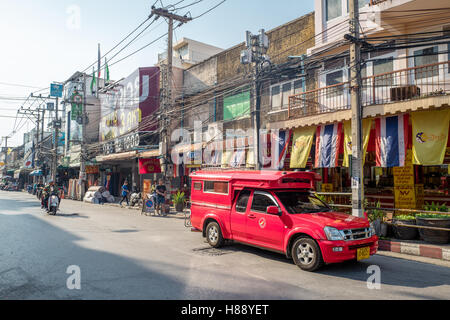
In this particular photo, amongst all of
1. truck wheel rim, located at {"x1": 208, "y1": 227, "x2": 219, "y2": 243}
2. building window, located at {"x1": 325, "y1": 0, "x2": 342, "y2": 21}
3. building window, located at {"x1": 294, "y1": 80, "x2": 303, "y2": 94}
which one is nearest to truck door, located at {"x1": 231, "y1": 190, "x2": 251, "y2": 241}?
truck wheel rim, located at {"x1": 208, "y1": 227, "x2": 219, "y2": 243}

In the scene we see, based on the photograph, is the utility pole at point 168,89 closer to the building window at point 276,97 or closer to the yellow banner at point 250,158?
the yellow banner at point 250,158

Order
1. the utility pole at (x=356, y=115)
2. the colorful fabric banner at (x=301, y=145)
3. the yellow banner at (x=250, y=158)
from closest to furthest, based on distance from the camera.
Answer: the utility pole at (x=356, y=115), the colorful fabric banner at (x=301, y=145), the yellow banner at (x=250, y=158)

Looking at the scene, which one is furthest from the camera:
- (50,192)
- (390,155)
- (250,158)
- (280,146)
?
(50,192)

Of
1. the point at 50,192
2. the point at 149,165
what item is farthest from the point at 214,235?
the point at 149,165

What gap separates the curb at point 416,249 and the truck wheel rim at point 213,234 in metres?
4.78

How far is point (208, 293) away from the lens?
504 centimetres

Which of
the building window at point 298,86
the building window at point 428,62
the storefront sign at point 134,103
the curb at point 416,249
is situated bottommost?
the curb at point 416,249

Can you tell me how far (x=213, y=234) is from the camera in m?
8.67

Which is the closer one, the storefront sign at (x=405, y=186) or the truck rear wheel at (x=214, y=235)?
the truck rear wheel at (x=214, y=235)

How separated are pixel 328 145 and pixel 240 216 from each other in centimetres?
574

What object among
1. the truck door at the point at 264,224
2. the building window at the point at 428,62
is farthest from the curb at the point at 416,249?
the building window at the point at 428,62

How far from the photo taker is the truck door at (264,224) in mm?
7016

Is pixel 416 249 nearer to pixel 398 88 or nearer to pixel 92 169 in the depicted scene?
pixel 398 88

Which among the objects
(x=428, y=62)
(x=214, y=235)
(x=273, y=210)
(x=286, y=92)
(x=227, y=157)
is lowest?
(x=214, y=235)
